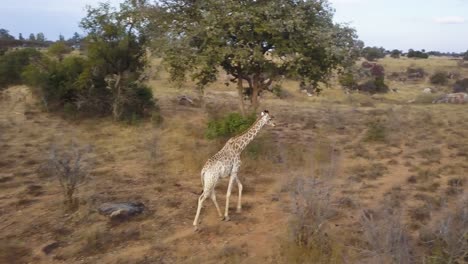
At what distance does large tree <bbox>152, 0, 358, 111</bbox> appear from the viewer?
12.2 m

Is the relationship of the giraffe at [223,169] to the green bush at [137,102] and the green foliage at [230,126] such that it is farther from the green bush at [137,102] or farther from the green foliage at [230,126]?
the green bush at [137,102]

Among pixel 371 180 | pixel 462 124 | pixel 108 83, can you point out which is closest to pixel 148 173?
pixel 371 180

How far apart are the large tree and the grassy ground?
103 inches

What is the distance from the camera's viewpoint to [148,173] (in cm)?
1182

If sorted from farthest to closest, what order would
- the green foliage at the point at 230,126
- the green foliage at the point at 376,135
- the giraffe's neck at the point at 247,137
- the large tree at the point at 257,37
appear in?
the green foliage at the point at 376,135 → the green foliage at the point at 230,126 → the large tree at the point at 257,37 → the giraffe's neck at the point at 247,137

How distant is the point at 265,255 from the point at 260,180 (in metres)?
4.05

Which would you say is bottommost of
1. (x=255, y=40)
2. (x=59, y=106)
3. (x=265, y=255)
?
(x=265, y=255)

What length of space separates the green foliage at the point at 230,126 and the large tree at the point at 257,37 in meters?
1.58

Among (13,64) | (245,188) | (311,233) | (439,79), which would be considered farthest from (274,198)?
(439,79)

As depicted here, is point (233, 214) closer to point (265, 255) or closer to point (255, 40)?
point (265, 255)

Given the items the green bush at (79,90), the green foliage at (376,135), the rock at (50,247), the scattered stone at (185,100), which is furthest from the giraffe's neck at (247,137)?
the scattered stone at (185,100)

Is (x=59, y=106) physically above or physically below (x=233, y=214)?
above

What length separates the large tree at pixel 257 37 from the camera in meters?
12.2

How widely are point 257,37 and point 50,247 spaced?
8.23 meters
